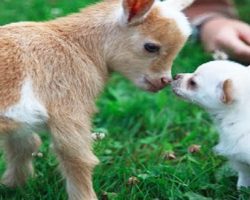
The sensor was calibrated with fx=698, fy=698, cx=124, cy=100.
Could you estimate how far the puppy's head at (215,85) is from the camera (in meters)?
3.03

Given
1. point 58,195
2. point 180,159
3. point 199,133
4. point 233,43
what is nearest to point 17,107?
point 58,195

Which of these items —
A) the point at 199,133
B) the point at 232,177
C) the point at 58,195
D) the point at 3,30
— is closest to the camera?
the point at 3,30

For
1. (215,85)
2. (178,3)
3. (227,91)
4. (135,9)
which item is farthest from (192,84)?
(135,9)

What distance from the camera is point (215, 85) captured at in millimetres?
3119

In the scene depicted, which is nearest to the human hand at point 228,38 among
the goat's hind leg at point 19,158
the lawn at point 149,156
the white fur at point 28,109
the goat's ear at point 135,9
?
the lawn at point 149,156

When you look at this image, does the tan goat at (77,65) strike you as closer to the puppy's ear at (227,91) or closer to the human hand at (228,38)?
the puppy's ear at (227,91)

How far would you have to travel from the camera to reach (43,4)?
5203mm

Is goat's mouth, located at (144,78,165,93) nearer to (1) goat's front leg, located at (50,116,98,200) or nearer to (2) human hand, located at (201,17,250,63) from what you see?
(1) goat's front leg, located at (50,116,98,200)

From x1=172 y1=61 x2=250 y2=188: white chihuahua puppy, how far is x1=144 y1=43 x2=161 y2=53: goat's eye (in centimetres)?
32

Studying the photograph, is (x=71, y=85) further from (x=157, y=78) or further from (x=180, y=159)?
(x=180, y=159)

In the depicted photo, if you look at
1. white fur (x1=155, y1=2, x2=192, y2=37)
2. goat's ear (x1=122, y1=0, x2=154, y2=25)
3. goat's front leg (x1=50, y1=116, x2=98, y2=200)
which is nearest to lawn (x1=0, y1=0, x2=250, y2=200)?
goat's front leg (x1=50, y1=116, x2=98, y2=200)

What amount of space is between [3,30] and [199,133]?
1471mm

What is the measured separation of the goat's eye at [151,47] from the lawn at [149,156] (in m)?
0.56

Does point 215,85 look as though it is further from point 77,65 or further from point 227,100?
point 77,65
